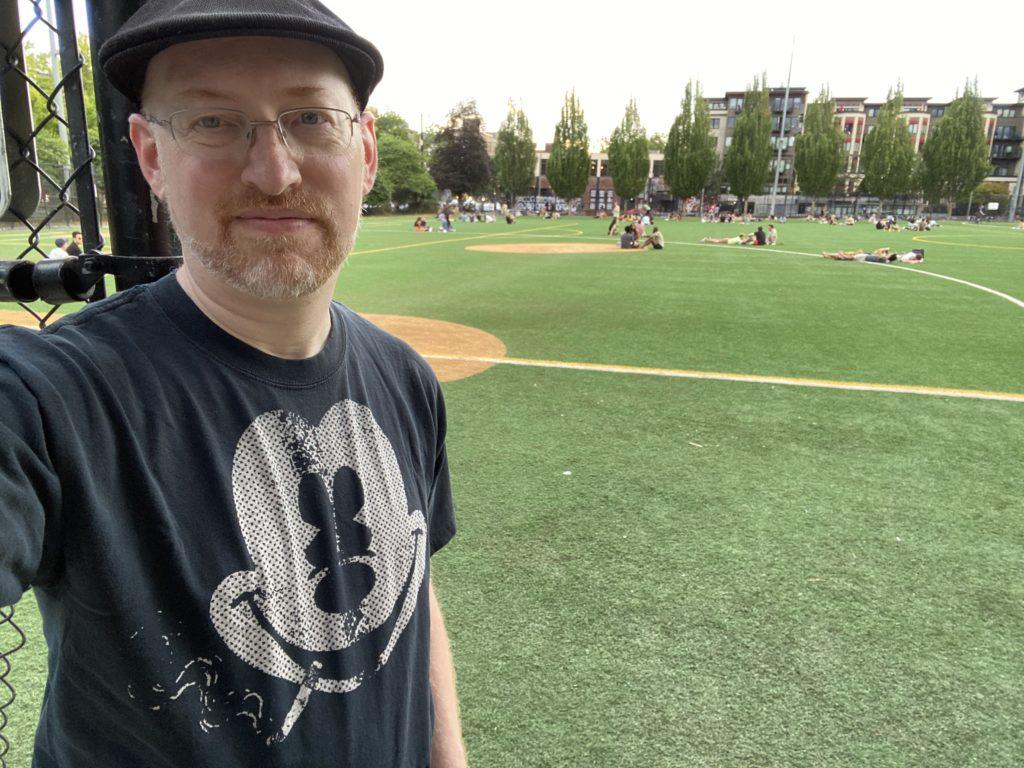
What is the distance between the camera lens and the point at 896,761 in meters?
2.47

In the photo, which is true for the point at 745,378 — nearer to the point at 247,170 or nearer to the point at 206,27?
the point at 247,170

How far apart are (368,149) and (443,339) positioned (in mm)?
7605

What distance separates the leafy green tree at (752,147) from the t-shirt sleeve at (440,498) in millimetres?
74740

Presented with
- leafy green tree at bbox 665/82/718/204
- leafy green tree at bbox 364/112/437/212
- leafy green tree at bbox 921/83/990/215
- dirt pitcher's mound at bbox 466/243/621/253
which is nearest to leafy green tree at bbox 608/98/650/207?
leafy green tree at bbox 665/82/718/204

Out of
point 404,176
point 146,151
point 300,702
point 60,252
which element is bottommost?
point 300,702

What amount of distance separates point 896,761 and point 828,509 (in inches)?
80.6

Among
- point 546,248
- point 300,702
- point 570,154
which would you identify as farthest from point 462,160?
point 300,702

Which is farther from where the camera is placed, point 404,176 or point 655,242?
point 404,176

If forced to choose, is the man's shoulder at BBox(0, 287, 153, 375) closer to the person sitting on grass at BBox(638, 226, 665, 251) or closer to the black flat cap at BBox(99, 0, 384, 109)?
the black flat cap at BBox(99, 0, 384, 109)

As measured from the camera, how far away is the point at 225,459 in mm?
1122

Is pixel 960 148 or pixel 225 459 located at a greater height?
pixel 960 148

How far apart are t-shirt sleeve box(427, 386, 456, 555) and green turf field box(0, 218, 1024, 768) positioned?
1.18m

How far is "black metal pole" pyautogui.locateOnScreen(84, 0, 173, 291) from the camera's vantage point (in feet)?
4.39

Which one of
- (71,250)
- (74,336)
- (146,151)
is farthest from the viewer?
(71,250)
